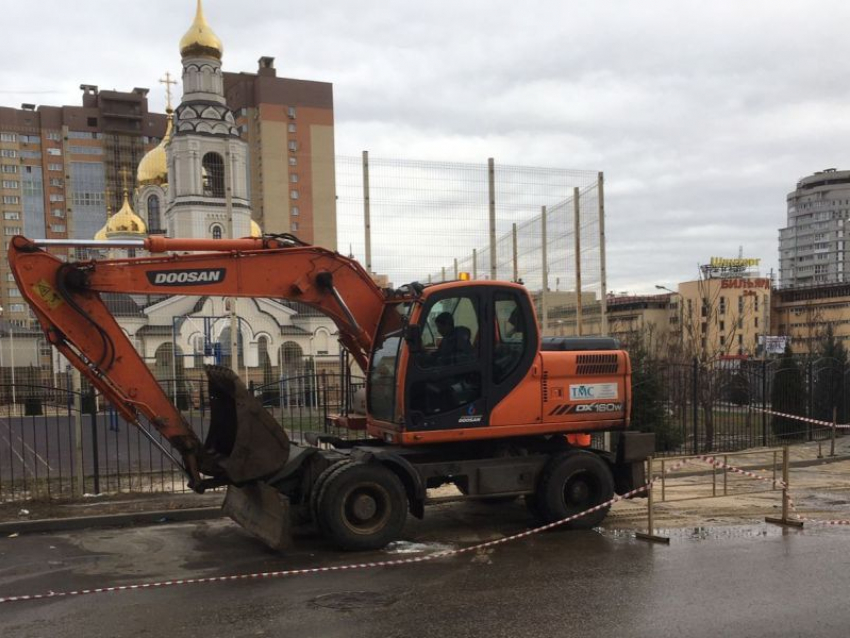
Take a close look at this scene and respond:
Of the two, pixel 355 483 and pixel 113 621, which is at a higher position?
pixel 355 483

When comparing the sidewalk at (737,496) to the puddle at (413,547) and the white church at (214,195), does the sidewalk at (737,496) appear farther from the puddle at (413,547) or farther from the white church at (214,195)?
the white church at (214,195)

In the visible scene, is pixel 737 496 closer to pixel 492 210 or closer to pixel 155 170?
pixel 492 210

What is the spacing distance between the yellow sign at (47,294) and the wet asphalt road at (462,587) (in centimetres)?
268

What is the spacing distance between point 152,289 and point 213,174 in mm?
41709

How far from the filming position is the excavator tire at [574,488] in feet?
28.8

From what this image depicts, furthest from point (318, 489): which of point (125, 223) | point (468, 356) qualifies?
point (125, 223)

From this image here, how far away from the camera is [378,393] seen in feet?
29.0

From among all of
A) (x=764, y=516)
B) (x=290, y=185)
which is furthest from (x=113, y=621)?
(x=290, y=185)

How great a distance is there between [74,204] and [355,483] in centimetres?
10752

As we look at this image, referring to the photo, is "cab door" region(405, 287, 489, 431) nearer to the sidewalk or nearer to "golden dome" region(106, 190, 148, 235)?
the sidewalk

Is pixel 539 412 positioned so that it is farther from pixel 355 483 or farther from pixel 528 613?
pixel 528 613

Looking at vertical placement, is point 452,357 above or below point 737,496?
above

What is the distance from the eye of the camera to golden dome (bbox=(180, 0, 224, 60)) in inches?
1858

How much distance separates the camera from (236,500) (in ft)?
28.2
